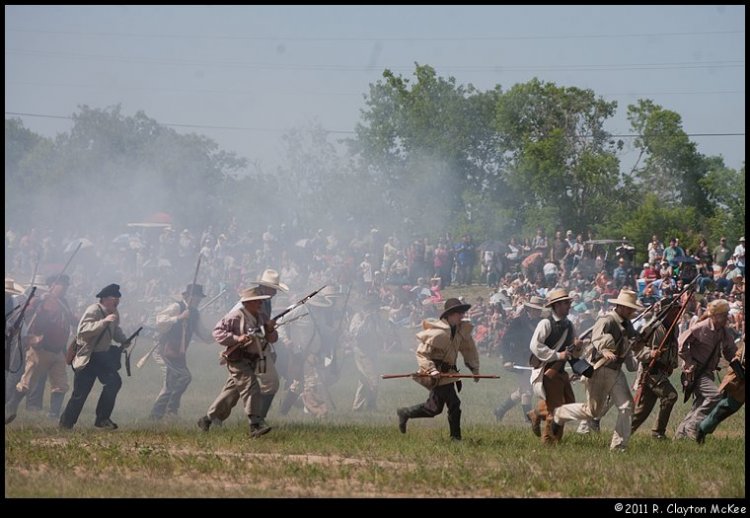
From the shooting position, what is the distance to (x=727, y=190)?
140ft

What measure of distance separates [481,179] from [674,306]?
23.3 metres

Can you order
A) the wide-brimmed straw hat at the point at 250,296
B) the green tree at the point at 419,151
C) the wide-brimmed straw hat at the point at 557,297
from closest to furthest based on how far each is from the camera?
the wide-brimmed straw hat at the point at 557,297 → the wide-brimmed straw hat at the point at 250,296 → the green tree at the point at 419,151

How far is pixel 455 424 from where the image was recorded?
1342 centimetres

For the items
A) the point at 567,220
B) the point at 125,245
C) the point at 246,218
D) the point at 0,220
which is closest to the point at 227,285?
the point at 125,245

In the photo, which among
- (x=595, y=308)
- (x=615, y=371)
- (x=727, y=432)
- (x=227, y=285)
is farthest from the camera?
(x=227, y=285)

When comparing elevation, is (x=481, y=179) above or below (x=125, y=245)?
above

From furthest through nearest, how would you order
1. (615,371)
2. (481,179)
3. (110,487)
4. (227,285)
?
(481,179)
(227,285)
(615,371)
(110,487)

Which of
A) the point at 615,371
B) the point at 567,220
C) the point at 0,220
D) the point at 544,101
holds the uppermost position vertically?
the point at 544,101

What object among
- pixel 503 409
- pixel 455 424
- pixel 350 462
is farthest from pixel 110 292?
pixel 503 409

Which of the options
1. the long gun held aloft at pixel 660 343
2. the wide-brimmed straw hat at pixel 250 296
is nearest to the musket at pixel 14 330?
the wide-brimmed straw hat at pixel 250 296

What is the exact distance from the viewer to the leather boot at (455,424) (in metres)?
13.4

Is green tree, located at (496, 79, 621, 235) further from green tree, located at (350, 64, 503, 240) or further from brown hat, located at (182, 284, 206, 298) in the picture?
brown hat, located at (182, 284, 206, 298)

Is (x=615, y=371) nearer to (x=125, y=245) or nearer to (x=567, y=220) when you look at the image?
(x=125, y=245)

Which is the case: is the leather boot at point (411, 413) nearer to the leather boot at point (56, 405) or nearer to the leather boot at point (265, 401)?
the leather boot at point (265, 401)
